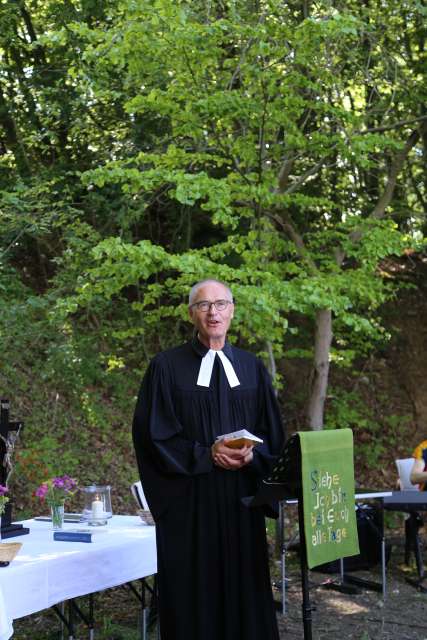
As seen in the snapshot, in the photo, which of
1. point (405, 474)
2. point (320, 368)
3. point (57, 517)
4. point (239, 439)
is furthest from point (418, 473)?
point (239, 439)

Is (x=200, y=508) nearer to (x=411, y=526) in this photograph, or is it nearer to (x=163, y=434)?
(x=163, y=434)

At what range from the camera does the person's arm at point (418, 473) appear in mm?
7576

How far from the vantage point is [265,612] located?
3.84m

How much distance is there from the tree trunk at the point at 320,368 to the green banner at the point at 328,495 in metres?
5.52

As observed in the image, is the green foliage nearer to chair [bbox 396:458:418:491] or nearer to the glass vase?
chair [bbox 396:458:418:491]

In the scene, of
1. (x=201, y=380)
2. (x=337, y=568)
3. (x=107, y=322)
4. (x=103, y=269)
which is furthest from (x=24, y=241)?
(x=201, y=380)

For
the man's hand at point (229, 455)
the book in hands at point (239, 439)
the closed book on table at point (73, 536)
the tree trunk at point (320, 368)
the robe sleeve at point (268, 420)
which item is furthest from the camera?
the tree trunk at point (320, 368)

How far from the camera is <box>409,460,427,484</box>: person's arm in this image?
7.58 metres

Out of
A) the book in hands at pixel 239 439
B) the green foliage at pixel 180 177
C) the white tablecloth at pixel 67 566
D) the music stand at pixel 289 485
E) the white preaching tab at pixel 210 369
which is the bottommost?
the white tablecloth at pixel 67 566

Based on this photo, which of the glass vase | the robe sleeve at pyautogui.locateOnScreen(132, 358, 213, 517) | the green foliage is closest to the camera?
the robe sleeve at pyautogui.locateOnScreen(132, 358, 213, 517)

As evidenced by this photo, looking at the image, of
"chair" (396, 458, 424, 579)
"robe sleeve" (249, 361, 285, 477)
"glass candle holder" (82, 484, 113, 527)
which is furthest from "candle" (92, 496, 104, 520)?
"chair" (396, 458, 424, 579)

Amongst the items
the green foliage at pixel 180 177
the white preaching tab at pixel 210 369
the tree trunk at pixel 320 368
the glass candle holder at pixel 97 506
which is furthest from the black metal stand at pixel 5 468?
the tree trunk at pixel 320 368

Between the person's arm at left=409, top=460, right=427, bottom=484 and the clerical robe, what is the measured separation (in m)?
3.96

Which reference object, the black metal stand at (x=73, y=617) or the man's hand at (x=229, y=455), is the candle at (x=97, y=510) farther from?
the man's hand at (x=229, y=455)
